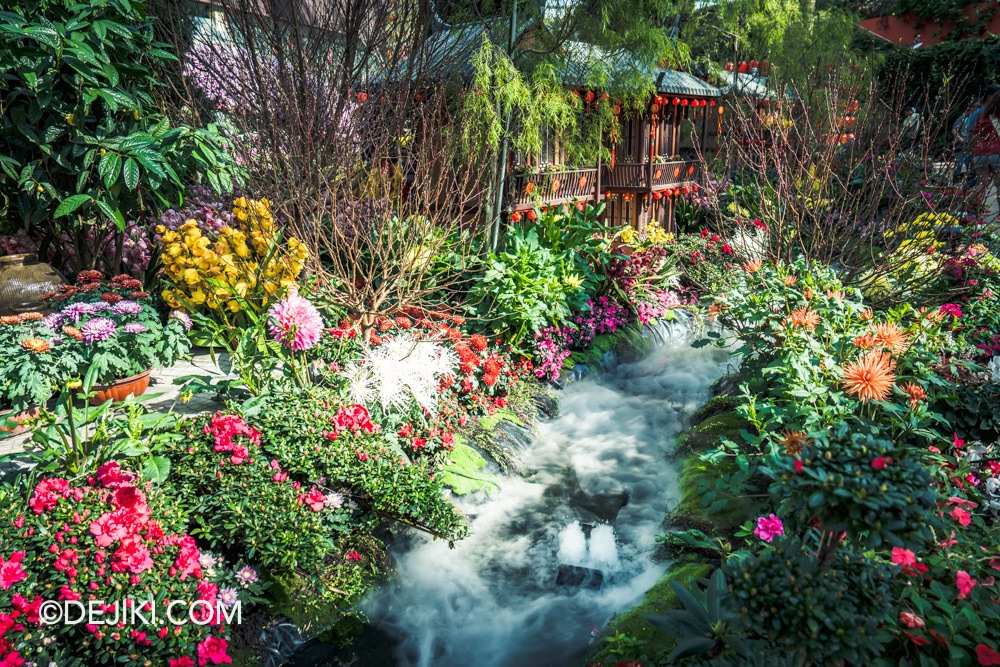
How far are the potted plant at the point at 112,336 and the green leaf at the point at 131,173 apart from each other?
32.4 inches

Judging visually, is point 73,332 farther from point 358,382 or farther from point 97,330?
point 358,382

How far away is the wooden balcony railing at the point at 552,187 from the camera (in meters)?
10.5

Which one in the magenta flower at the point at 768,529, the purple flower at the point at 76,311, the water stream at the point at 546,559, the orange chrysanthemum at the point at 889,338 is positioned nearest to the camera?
the magenta flower at the point at 768,529

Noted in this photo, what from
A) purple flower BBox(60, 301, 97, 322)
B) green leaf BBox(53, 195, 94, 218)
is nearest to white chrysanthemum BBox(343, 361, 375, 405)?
purple flower BBox(60, 301, 97, 322)

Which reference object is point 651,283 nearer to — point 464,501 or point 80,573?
point 464,501

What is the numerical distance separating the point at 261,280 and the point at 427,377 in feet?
4.83

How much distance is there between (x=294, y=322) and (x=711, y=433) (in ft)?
11.4

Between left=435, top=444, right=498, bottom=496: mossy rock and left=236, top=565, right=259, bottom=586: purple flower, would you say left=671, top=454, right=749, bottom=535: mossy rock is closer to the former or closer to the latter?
left=435, top=444, right=498, bottom=496: mossy rock

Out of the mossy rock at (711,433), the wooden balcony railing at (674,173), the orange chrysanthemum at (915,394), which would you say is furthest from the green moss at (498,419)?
the wooden balcony railing at (674,173)

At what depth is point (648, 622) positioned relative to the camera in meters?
3.55

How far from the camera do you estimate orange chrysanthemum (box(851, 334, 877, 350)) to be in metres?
4.14

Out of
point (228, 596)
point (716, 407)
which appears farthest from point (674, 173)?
point (228, 596)

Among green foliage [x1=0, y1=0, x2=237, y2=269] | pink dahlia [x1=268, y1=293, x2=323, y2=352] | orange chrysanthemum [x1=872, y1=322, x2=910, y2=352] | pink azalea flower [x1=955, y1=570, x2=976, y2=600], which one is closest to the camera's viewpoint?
pink azalea flower [x1=955, y1=570, x2=976, y2=600]

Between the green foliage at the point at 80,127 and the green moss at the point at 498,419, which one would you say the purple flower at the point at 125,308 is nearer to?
the green foliage at the point at 80,127
